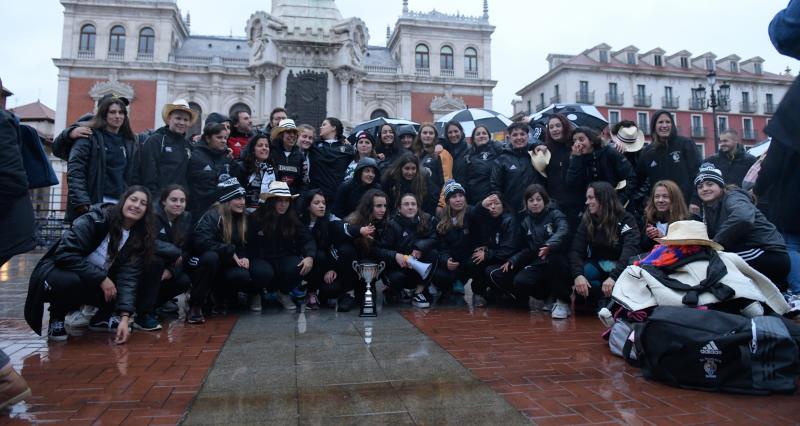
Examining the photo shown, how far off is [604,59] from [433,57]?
1698 centimetres

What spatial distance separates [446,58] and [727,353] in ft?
135

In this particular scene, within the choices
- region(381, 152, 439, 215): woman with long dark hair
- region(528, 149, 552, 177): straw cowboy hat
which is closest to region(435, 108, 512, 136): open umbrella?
region(528, 149, 552, 177): straw cowboy hat

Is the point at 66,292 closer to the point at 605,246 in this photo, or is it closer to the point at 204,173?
the point at 204,173

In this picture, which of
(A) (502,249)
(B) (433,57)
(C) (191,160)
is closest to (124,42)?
(B) (433,57)

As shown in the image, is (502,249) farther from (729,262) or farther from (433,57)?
(433,57)

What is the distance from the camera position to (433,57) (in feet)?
136

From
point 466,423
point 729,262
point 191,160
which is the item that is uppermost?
point 191,160

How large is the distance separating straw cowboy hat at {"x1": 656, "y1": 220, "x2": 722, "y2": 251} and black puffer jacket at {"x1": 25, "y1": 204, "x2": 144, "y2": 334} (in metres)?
4.31

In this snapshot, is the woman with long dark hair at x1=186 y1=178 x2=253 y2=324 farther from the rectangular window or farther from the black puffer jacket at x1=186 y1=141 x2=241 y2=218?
the rectangular window

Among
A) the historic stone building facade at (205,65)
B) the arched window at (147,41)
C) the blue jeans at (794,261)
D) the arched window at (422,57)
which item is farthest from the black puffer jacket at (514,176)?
the arched window at (147,41)

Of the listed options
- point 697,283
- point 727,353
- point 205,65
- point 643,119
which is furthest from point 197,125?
point 727,353

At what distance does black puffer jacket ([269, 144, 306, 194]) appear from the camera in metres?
6.65

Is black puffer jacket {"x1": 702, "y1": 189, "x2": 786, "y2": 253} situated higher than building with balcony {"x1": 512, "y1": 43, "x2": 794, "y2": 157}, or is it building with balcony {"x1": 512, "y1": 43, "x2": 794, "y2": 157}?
building with balcony {"x1": 512, "y1": 43, "x2": 794, "y2": 157}

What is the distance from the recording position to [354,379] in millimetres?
3143
